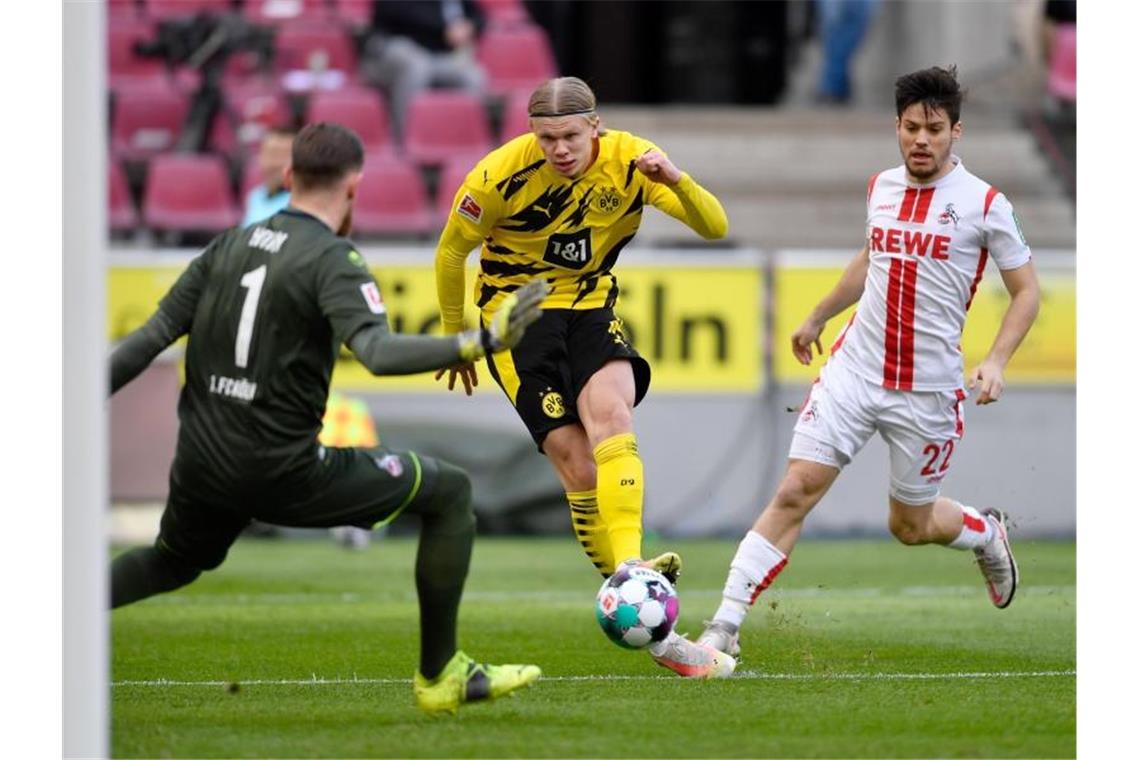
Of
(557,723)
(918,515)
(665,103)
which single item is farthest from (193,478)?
(665,103)

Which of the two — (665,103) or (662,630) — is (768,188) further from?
(662,630)

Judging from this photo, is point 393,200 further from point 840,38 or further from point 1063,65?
point 1063,65

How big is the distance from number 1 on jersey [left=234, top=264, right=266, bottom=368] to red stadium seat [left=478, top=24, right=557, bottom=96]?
13.0 m

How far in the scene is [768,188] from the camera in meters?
18.6

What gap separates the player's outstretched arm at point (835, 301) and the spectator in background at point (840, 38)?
39.1ft

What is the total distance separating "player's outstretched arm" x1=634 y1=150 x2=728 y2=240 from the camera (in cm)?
739

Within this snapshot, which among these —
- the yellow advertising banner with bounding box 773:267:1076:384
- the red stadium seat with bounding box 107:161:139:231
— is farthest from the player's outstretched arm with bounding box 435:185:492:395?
the red stadium seat with bounding box 107:161:139:231

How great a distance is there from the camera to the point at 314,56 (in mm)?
18328

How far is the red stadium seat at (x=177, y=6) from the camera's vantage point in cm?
1908

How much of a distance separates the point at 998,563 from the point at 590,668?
6.54 feet

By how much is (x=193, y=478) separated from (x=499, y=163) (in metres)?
2.05

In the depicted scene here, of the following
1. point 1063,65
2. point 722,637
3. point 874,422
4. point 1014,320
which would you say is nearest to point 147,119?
point 1063,65

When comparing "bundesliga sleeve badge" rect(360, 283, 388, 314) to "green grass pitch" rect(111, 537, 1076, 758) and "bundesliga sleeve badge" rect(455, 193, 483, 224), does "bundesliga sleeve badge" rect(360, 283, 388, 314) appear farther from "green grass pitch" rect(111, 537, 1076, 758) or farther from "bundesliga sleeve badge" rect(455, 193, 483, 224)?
"bundesliga sleeve badge" rect(455, 193, 483, 224)
